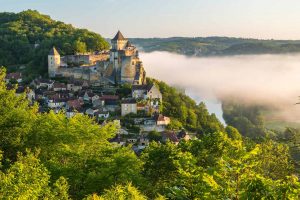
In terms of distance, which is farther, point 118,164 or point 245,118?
point 245,118

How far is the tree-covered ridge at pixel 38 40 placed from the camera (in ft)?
322

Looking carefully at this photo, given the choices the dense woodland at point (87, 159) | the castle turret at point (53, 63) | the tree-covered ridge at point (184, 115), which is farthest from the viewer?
the castle turret at point (53, 63)

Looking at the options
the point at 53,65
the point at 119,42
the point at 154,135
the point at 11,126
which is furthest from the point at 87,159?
the point at 53,65

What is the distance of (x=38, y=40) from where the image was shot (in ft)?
391

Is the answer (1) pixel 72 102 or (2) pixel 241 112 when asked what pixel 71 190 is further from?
(2) pixel 241 112

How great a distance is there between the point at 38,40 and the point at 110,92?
160 ft

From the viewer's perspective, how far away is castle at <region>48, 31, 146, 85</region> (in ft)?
267

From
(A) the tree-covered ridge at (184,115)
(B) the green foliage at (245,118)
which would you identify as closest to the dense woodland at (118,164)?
(A) the tree-covered ridge at (184,115)

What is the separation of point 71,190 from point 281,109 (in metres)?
134

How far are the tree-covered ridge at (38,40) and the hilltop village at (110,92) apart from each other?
6685 mm

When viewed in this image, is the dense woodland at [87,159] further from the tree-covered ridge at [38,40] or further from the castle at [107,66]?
the tree-covered ridge at [38,40]

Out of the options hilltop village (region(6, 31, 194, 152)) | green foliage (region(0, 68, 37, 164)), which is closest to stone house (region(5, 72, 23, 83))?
hilltop village (region(6, 31, 194, 152))

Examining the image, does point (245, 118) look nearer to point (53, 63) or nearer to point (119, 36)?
point (119, 36)

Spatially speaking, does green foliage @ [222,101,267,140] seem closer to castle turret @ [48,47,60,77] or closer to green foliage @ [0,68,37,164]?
castle turret @ [48,47,60,77]
